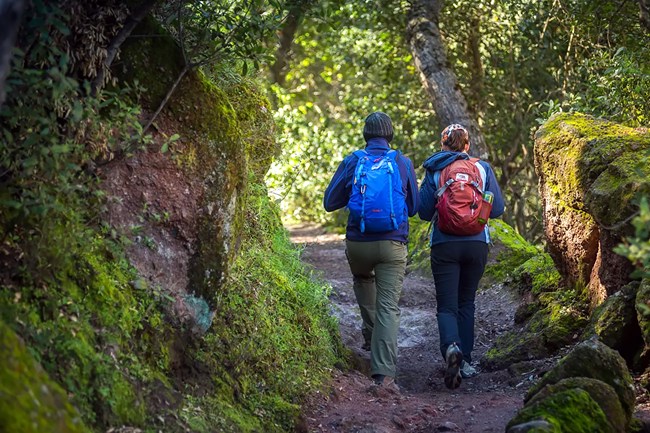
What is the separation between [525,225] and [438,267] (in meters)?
9.75

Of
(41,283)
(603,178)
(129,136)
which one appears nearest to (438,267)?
(603,178)

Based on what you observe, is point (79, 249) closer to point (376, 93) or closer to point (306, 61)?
point (376, 93)

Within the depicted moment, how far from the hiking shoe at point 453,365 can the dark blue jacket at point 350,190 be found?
41.2 inches

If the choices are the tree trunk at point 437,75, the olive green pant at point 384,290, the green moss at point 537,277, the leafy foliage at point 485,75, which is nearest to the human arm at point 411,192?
the olive green pant at point 384,290

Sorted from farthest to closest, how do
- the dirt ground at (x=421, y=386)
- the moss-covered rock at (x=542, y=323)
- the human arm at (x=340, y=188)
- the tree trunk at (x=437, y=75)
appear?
1. the tree trunk at (x=437, y=75)
2. the moss-covered rock at (x=542, y=323)
3. the human arm at (x=340, y=188)
4. the dirt ground at (x=421, y=386)

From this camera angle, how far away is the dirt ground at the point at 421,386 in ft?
20.0

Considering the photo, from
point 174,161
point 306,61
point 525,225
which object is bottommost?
point 525,225

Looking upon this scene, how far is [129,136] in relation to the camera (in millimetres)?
5059

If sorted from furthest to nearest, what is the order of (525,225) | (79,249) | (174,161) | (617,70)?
(525,225) < (617,70) < (174,161) < (79,249)

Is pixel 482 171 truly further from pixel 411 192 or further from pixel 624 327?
pixel 624 327

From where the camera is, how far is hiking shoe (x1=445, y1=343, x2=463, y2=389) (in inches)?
294

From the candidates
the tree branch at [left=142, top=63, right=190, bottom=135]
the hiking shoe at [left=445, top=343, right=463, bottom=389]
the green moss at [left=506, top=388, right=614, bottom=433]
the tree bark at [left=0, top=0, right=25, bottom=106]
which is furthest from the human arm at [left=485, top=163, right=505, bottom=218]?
the tree bark at [left=0, top=0, right=25, bottom=106]

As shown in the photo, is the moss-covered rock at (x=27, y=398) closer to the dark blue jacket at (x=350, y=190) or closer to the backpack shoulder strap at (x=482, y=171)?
the dark blue jacket at (x=350, y=190)

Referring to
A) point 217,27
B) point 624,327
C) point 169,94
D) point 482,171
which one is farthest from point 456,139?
point 169,94
